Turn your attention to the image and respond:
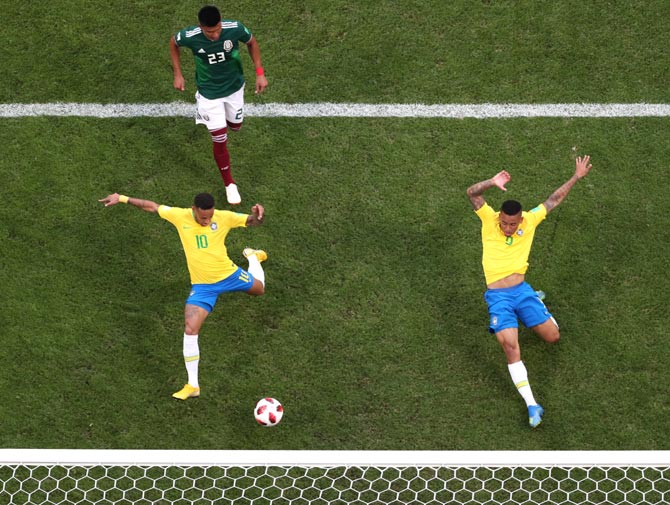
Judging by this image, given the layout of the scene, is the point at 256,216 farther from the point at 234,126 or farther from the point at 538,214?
the point at 538,214

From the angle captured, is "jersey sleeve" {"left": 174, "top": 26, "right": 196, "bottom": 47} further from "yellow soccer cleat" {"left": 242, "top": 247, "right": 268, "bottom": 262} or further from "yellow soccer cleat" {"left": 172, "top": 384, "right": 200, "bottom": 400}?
"yellow soccer cleat" {"left": 172, "top": 384, "right": 200, "bottom": 400}

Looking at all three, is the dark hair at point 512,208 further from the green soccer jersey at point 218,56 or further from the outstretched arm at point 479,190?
the green soccer jersey at point 218,56

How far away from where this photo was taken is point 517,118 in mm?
10164

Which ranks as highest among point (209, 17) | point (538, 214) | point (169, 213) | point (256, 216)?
point (209, 17)

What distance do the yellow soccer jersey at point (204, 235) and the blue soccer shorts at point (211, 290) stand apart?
0.54 feet

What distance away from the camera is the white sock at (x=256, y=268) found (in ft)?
30.9

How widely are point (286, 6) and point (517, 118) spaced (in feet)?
9.20

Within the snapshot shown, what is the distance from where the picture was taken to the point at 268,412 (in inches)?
348

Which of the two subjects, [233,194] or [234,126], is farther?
[233,194]

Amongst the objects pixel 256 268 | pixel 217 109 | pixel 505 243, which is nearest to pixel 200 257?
pixel 256 268

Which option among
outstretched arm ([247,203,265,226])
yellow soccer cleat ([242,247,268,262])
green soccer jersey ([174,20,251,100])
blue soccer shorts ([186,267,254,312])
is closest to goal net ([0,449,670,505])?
blue soccer shorts ([186,267,254,312])

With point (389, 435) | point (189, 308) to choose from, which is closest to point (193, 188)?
point (189, 308)

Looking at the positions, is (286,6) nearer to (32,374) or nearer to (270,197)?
(270,197)

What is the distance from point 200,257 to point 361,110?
262 centimetres
